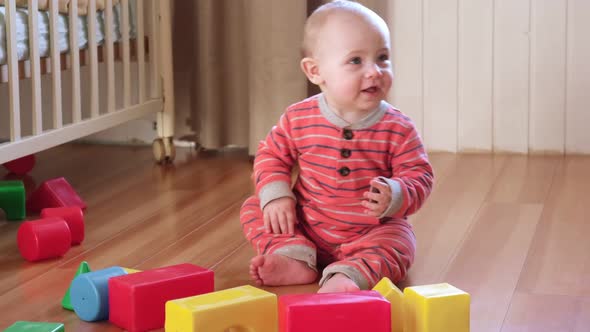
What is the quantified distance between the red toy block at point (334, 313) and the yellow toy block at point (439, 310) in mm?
36

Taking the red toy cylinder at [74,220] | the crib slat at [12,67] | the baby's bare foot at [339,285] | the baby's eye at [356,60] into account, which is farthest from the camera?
the crib slat at [12,67]

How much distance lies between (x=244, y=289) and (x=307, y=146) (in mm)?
380

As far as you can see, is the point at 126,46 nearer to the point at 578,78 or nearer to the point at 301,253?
the point at 301,253

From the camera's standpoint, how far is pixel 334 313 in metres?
1.04

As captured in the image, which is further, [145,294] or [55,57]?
[55,57]

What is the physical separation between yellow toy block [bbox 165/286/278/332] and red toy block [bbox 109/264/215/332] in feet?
0.26

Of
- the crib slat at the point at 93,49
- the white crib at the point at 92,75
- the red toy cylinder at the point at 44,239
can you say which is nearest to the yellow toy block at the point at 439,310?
the red toy cylinder at the point at 44,239

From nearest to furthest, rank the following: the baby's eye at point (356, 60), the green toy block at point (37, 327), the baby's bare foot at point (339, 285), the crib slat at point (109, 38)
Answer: the green toy block at point (37, 327) < the baby's bare foot at point (339, 285) < the baby's eye at point (356, 60) < the crib slat at point (109, 38)

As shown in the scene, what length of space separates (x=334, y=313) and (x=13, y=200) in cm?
91

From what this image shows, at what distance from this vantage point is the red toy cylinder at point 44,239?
1441 millimetres

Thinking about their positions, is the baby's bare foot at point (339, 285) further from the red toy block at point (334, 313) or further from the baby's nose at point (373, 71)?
the baby's nose at point (373, 71)

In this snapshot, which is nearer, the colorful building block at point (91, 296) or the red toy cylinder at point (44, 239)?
the colorful building block at point (91, 296)

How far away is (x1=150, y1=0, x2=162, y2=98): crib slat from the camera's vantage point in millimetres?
2318

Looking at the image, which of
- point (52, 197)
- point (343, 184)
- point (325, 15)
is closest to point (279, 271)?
point (343, 184)
